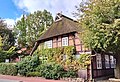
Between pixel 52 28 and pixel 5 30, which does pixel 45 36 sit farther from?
pixel 5 30

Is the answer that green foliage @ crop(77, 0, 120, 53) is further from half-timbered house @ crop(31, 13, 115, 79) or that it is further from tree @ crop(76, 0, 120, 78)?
half-timbered house @ crop(31, 13, 115, 79)

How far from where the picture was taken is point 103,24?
A: 18.3 metres

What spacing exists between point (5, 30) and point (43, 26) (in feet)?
30.1

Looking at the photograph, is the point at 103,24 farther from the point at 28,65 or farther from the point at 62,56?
the point at 28,65

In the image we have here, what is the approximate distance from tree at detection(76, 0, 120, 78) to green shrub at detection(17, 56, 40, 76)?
9465 mm

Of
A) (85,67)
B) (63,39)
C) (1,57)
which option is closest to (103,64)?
(85,67)

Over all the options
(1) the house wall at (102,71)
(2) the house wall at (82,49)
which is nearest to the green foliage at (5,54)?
(2) the house wall at (82,49)

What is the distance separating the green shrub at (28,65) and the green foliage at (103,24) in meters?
9.57

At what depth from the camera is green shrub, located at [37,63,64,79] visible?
23.5 meters

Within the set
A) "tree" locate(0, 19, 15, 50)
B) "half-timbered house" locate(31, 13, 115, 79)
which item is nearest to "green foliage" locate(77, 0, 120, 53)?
"half-timbered house" locate(31, 13, 115, 79)

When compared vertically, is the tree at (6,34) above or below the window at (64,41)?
above

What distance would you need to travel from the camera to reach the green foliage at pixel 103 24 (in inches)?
709

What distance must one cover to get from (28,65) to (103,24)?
499 inches

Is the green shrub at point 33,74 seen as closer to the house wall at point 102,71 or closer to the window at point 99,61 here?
the house wall at point 102,71
